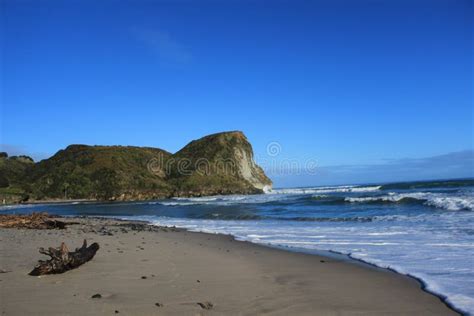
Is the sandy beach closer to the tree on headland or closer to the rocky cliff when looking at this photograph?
the rocky cliff

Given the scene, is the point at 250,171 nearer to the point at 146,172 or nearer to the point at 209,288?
the point at 146,172

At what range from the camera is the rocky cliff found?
253 feet

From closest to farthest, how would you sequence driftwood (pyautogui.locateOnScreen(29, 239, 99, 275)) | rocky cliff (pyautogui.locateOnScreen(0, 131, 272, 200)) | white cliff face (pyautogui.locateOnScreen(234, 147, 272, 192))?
driftwood (pyautogui.locateOnScreen(29, 239, 99, 275))
rocky cliff (pyautogui.locateOnScreen(0, 131, 272, 200))
white cliff face (pyautogui.locateOnScreen(234, 147, 272, 192))

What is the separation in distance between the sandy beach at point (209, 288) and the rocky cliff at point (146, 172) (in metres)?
68.8

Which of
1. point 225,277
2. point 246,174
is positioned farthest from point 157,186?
point 225,277

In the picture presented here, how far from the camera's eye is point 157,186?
78.3m

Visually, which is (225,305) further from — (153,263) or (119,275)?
(153,263)

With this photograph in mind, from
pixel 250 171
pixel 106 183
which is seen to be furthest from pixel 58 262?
pixel 250 171

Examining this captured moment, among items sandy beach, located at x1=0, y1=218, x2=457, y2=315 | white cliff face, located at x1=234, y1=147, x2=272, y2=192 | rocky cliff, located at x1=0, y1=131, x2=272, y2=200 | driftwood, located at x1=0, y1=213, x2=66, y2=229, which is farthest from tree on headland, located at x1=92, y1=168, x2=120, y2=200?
sandy beach, located at x1=0, y1=218, x2=457, y2=315

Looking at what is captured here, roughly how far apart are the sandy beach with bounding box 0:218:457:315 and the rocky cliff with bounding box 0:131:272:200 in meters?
68.8

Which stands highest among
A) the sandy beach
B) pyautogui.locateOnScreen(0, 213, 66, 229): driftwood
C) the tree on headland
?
the tree on headland

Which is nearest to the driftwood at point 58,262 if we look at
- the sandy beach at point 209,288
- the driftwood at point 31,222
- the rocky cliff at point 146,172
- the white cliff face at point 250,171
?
the sandy beach at point 209,288

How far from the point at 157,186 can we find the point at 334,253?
233 feet

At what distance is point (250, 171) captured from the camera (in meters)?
95.6
